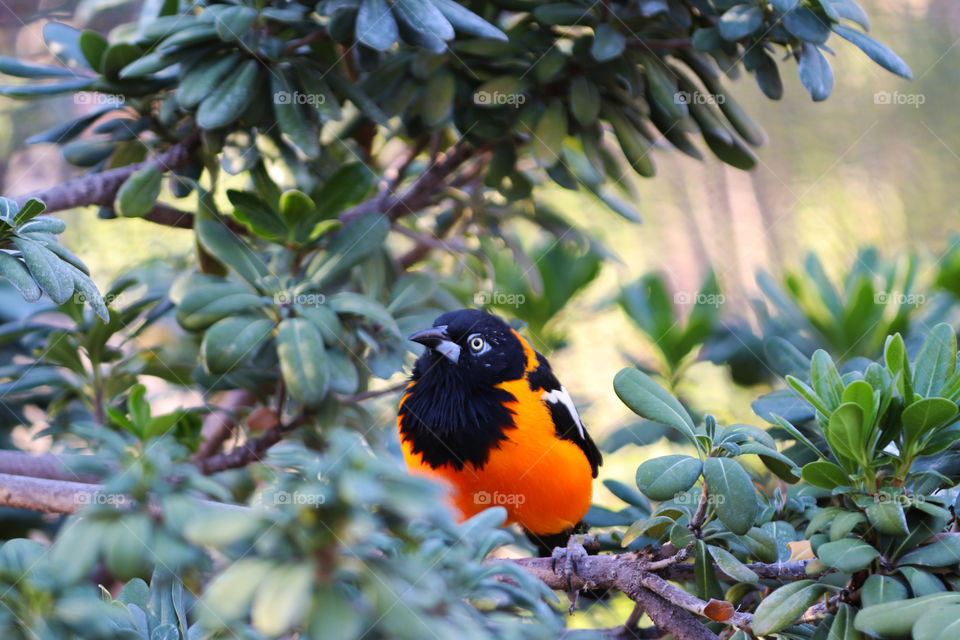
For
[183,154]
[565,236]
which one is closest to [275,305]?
[183,154]

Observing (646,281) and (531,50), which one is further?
(646,281)

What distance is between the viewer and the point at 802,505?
4.53 feet

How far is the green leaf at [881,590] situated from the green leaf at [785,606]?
6 cm

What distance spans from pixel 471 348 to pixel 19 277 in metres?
1.10

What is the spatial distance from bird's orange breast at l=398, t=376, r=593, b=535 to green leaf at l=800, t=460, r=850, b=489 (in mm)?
807

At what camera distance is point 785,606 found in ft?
3.38

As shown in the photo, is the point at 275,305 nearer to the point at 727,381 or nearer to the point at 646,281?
the point at 646,281

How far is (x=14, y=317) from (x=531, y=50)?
1.55 meters

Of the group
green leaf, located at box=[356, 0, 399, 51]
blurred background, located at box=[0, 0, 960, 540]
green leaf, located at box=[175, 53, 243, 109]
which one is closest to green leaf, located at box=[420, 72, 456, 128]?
green leaf, located at box=[356, 0, 399, 51]

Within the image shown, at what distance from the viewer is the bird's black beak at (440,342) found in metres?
1.88

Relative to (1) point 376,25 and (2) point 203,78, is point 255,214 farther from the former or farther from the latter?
(1) point 376,25

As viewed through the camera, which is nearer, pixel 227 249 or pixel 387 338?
pixel 227 249

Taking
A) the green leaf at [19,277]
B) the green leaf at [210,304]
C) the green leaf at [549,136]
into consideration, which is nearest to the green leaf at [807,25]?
the green leaf at [549,136]

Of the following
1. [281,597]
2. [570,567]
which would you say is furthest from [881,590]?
[281,597]
